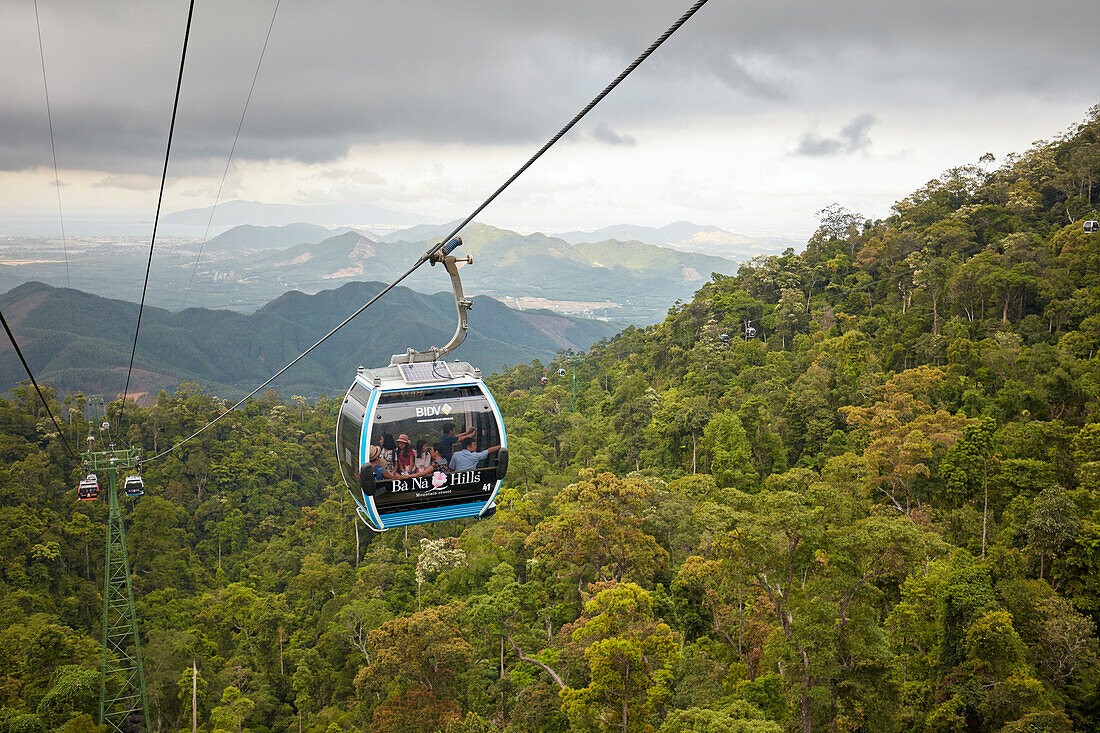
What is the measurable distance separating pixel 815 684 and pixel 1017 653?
13.8ft

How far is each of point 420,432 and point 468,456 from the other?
2.14 feet

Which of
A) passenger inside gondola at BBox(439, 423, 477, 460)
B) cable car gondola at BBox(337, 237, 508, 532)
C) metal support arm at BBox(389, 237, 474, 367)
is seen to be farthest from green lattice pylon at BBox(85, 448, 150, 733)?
passenger inside gondola at BBox(439, 423, 477, 460)

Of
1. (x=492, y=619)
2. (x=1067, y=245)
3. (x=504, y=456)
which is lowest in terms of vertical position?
(x=492, y=619)

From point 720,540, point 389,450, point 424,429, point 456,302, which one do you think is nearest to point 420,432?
point 424,429

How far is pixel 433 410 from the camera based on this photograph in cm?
799

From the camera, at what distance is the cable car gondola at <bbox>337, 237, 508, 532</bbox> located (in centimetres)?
784

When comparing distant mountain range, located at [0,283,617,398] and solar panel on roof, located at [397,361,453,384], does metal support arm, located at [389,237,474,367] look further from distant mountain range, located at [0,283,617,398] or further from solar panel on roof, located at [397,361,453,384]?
distant mountain range, located at [0,283,617,398]

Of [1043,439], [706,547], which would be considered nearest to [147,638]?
[706,547]

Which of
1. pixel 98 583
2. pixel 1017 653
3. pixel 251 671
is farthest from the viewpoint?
pixel 98 583

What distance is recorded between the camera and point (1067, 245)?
30.4 m

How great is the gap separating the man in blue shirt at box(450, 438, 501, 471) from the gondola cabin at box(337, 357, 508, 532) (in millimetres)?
37

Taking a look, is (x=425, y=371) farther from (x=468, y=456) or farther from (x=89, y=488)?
(x=89, y=488)

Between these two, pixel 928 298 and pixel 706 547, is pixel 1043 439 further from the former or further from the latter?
pixel 928 298

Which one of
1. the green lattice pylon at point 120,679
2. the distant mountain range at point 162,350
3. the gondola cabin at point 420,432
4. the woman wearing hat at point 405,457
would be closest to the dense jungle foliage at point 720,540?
the green lattice pylon at point 120,679
